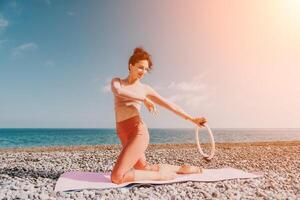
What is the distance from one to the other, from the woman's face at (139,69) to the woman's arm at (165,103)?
33cm

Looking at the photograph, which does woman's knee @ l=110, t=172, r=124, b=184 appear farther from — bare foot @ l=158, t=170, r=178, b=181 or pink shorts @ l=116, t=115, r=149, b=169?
bare foot @ l=158, t=170, r=178, b=181

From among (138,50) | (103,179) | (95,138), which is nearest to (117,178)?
(103,179)

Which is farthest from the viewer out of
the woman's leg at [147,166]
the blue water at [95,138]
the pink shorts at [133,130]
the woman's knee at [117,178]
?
the blue water at [95,138]

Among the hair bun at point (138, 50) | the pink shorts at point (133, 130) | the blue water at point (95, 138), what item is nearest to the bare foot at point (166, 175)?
the pink shorts at point (133, 130)

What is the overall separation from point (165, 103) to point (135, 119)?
0.66m

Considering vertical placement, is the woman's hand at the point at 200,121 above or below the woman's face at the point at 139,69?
below

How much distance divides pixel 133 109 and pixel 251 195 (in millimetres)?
2293

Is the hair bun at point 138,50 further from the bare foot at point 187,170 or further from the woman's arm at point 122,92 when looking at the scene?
the bare foot at point 187,170

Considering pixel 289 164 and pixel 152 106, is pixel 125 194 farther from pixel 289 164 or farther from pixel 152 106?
pixel 289 164

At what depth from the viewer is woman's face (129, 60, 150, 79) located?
6.58m

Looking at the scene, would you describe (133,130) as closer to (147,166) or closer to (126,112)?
(126,112)

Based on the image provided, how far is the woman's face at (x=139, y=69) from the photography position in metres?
6.58

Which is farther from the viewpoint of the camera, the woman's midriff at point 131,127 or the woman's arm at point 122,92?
the woman's midriff at point 131,127

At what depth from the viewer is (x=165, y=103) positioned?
22.6ft
